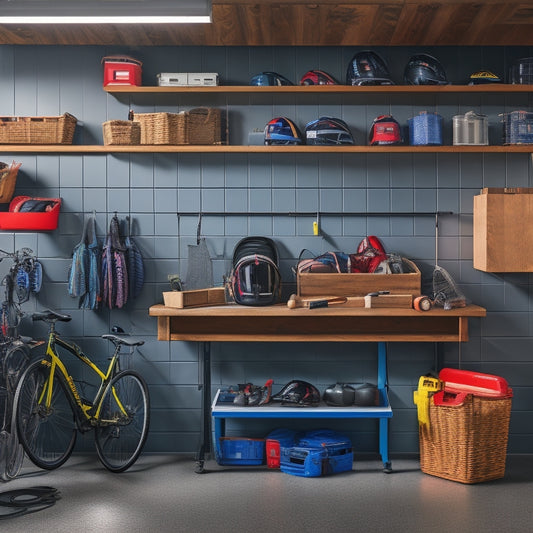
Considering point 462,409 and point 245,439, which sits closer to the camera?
point 462,409

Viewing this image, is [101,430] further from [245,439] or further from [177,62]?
[177,62]

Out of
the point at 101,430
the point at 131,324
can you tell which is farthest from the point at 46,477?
the point at 131,324

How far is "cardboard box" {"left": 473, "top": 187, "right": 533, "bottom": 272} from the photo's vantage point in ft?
16.4

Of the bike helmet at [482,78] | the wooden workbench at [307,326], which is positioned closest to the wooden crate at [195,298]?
the wooden workbench at [307,326]

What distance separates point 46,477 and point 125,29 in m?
2.92

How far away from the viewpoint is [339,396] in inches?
195

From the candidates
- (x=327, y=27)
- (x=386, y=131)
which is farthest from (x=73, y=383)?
(x=327, y=27)

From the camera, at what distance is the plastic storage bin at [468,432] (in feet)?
15.1

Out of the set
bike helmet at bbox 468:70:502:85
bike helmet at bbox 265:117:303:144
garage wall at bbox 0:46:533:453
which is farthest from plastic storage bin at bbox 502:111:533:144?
bike helmet at bbox 265:117:303:144

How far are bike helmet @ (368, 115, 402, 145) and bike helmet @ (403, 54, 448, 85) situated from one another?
0.99 feet

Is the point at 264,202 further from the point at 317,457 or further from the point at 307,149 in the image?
the point at 317,457

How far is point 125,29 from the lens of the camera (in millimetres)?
4902

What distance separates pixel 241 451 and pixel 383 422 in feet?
3.12

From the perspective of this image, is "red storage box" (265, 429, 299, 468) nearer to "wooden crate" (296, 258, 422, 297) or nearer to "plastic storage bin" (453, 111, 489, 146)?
"wooden crate" (296, 258, 422, 297)
